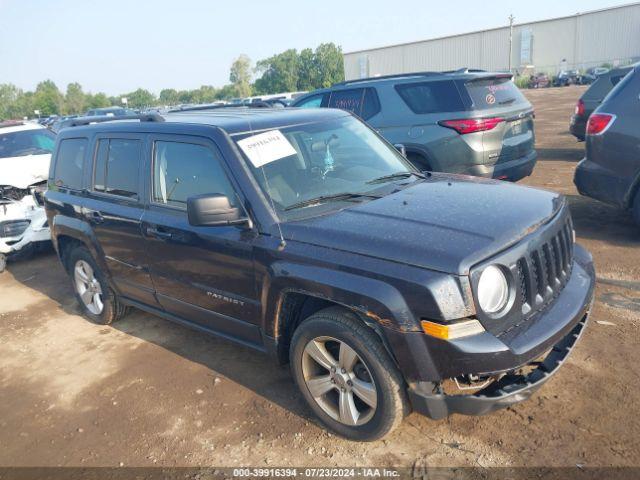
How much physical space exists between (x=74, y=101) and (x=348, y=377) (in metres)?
102

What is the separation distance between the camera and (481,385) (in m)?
2.60

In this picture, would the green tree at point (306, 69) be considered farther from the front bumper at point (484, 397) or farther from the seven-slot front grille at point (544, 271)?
the front bumper at point (484, 397)

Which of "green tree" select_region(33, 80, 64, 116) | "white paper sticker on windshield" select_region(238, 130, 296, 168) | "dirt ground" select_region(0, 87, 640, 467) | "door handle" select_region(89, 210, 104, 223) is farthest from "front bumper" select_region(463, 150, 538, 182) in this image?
"green tree" select_region(33, 80, 64, 116)

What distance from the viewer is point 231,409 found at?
3.53m

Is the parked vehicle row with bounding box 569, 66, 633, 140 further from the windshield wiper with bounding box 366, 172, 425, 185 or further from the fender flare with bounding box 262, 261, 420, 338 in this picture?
the fender flare with bounding box 262, 261, 420, 338

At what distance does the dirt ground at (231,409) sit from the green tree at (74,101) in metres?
95.8

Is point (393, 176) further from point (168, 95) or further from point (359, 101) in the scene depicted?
point (168, 95)

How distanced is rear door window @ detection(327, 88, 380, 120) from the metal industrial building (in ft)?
236

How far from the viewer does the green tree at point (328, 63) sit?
363 feet

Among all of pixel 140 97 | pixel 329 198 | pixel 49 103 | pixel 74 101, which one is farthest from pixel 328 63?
pixel 329 198

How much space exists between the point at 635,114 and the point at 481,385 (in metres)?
4.25

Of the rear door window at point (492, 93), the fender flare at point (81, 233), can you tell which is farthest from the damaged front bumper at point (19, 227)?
the rear door window at point (492, 93)

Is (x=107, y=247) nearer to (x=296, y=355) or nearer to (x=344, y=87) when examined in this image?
(x=296, y=355)

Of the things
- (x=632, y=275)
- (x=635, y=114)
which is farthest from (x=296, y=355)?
(x=635, y=114)
